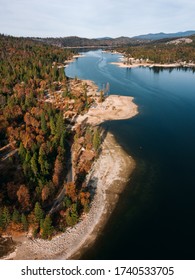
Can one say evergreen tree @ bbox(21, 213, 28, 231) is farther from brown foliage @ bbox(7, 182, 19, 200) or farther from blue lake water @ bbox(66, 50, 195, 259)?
blue lake water @ bbox(66, 50, 195, 259)

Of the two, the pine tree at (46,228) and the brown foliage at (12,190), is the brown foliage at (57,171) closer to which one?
the brown foliage at (12,190)

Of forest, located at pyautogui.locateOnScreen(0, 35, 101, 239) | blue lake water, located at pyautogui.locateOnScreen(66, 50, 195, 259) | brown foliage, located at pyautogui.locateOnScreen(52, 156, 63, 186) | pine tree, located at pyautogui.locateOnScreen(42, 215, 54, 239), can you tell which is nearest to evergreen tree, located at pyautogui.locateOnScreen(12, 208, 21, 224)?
forest, located at pyautogui.locateOnScreen(0, 35, 101, 239)

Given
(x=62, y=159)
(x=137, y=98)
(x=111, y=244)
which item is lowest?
(x=111, y=244)

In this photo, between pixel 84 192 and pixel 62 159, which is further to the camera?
pixel 62 159

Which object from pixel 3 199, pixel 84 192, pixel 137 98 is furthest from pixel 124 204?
pixel 137 98

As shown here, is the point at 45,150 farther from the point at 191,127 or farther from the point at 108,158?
the point at 191,127
